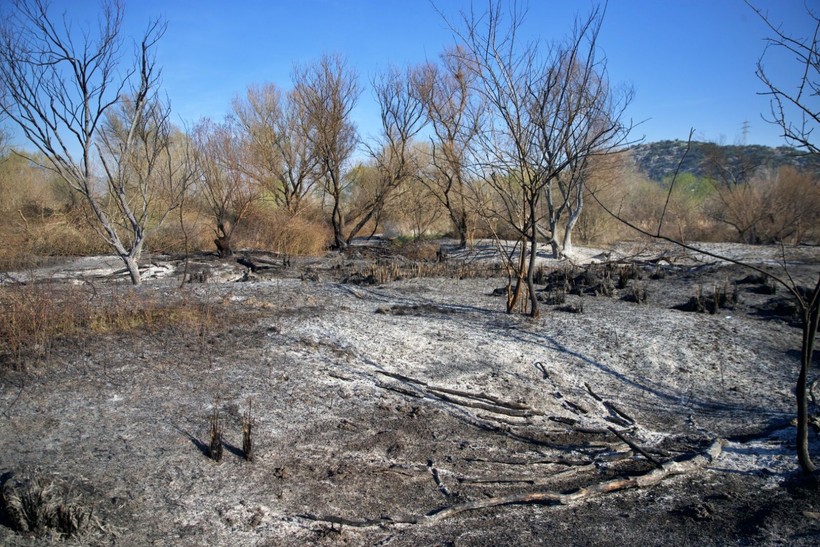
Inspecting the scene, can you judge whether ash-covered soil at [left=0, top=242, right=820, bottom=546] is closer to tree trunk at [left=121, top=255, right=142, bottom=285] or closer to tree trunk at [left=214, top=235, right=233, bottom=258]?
tree trunk at [left=121, top=255, right=142, bottom=285]

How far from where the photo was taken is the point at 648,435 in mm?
5168

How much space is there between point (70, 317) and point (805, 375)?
659 cm

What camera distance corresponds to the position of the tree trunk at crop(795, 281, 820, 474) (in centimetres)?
374

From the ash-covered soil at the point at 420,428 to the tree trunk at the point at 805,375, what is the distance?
0.67ft

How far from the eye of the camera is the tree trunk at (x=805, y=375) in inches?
147

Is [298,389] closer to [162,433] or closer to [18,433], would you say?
[162,433]

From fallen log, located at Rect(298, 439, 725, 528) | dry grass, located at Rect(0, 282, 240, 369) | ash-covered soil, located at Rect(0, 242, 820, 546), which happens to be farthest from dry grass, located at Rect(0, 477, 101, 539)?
dry grass, located at Rect(0, 282, 240, 369)

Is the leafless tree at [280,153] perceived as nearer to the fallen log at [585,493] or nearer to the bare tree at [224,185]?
the bare tree at [224,185]

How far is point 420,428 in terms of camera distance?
502 cm

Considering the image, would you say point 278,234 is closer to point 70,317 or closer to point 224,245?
point 224,245

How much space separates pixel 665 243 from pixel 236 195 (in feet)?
44.8

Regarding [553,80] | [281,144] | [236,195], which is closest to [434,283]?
[553,80]

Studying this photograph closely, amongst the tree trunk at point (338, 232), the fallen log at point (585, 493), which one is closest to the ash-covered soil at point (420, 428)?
the fallen log at point (585, 493)

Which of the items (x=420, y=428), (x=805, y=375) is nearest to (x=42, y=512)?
(x=420, y=428)
